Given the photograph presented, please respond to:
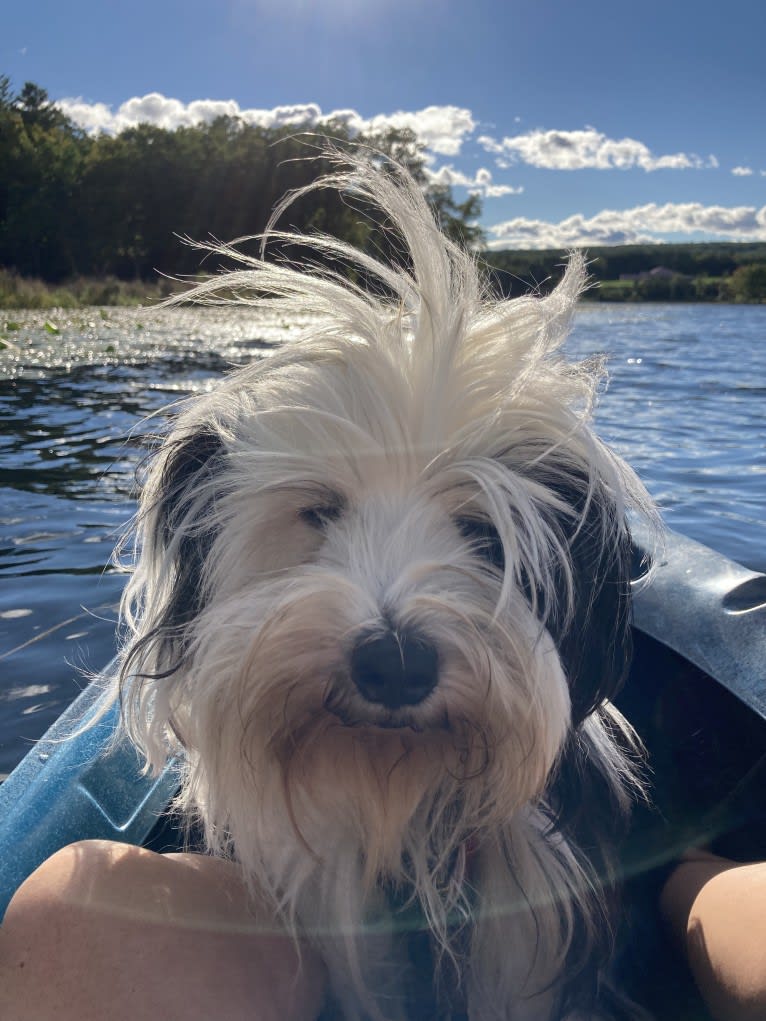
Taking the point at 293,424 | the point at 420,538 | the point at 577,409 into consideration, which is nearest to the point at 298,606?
the point at 420,538

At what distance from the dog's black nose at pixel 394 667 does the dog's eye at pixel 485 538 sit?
396 millimetres

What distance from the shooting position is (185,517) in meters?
2.05

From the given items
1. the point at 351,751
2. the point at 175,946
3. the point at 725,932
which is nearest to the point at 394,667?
the point at 351,751

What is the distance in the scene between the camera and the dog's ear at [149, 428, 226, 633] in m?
2.04

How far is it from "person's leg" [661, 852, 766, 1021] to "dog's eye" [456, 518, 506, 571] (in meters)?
0.83

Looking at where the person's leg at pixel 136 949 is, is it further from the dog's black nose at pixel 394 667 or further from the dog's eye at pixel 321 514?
the dog's eye at pixel 321 514

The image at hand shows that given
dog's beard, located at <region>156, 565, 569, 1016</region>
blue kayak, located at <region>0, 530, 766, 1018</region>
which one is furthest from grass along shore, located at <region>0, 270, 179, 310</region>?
dog's beard, located at <region>156, 565, 569, 1016</region>

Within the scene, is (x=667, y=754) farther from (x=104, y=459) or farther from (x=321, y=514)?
(x=104, y=459)

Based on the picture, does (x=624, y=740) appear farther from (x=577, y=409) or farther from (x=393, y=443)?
(x=393, y=443)

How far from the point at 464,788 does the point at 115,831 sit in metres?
0.95

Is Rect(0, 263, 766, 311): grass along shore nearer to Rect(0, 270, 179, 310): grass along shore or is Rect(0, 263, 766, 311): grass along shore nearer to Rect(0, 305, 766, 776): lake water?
Rect(0, 270, 179, 310): grass along shore

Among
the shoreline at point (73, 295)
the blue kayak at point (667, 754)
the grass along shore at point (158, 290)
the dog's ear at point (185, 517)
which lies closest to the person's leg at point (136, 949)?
the blue kayak at point (667, 754)

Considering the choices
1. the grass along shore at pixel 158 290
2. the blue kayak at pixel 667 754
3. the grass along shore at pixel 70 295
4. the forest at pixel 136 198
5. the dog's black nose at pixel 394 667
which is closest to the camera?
the dog's black nose at pixel 394 667

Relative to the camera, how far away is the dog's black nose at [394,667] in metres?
1.61
